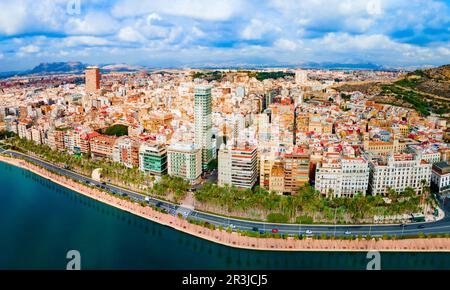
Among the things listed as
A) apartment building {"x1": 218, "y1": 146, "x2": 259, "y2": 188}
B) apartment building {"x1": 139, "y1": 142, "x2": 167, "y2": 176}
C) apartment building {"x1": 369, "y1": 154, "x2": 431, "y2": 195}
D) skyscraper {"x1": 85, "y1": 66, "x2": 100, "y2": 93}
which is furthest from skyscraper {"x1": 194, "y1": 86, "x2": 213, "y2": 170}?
skyscraper {"x1": 85, "y1": 66, "x2": 100, "y2": 93}

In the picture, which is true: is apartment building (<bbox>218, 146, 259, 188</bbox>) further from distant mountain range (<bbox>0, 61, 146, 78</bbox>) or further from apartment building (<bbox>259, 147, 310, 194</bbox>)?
distant mountain range (<bbox>0, 61, 146, 78</bbox>)

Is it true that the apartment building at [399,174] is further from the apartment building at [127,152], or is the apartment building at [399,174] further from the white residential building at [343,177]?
the apartment building at [127,152]

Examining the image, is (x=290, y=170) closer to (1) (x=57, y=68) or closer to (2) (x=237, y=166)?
(2) (x=237, y=166)

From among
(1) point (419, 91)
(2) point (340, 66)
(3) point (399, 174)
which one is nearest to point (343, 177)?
(3) point (399, 174)

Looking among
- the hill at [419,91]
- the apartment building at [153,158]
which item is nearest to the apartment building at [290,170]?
the apartment building at [153,158]

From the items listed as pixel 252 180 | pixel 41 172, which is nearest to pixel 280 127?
pixel 252 180

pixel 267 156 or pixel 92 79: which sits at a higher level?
pixel 92 79
